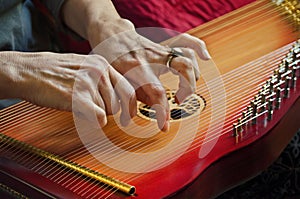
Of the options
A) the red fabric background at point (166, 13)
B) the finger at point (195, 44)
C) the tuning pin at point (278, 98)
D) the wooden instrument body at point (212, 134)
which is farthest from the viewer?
the red fabric background at point (166, 13)

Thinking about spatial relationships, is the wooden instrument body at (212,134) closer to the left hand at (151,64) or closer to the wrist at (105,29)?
the left hand at (151,64)

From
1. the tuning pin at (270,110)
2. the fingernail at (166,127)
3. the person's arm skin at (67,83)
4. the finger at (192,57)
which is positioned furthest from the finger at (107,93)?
the tuning pin at (270,110)

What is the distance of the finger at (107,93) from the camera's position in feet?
3.76

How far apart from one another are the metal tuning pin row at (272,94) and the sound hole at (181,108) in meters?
0.10

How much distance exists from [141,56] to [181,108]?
141 mm

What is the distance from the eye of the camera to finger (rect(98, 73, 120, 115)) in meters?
1.15

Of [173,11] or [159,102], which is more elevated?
[159,102]

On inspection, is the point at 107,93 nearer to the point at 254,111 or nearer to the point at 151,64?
the point at 151,64

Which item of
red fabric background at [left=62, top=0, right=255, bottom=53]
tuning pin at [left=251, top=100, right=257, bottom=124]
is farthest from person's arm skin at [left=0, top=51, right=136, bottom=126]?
red fabric background at [left=62, top=0, right=255, bottom=53]

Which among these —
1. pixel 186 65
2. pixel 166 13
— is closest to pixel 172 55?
pixel 186 65

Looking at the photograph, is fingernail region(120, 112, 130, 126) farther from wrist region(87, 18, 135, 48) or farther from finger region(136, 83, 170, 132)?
wrist region(87, 18, 135, 48)

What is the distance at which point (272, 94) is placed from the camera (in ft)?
4.24

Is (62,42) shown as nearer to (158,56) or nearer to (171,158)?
(158,56)

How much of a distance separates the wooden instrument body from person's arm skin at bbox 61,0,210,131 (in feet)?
0.20
